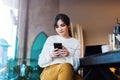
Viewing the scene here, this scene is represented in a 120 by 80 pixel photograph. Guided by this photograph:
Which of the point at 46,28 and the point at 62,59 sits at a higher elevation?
the point at 46,28

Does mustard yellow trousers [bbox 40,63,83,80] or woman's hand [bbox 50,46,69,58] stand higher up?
woman's hand [bbox 50,46,69,58]

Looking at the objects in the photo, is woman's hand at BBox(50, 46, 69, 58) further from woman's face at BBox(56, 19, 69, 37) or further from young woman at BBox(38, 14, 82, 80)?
woman's face at BBox(56, 19, 69, 37)

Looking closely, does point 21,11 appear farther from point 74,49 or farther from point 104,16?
point 74,49

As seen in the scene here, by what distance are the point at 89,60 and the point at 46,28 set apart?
227cm

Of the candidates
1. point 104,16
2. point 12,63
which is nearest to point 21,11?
point 12,63

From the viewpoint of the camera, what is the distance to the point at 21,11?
3.69m

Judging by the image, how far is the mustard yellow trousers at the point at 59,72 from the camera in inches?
61.9

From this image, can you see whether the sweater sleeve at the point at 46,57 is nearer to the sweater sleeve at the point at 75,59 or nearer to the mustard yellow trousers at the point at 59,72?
the mustard yellow trousers at the point at 59,72

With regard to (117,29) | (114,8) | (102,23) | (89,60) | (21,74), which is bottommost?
(21,74)

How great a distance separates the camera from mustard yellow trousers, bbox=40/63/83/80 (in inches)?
61.9

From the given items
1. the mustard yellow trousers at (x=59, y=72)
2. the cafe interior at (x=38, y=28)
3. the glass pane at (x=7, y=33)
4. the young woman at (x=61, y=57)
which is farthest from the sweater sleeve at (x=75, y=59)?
the glass pane at (x=7, y=33)

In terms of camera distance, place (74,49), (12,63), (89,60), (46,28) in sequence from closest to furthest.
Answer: (89,60) < (74,49) < (12,63) < (46,28)

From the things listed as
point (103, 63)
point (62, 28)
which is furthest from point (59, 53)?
point (103, 63)

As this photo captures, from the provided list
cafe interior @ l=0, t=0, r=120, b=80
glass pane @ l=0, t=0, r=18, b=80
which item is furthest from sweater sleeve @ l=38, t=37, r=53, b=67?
glass pane @ l=0, t=0, r=18, b=80
